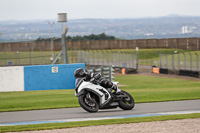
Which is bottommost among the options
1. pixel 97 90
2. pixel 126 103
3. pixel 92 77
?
pixel 126 103

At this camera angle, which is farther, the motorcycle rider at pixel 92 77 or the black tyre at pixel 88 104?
the motorcycle rider at pixel 92 77

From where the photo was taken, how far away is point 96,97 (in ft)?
39.4

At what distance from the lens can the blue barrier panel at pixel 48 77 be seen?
79.3 ft

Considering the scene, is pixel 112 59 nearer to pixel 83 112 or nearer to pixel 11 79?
pixel 11 79

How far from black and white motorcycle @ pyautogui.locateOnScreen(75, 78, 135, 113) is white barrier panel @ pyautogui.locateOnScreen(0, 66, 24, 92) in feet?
40.2

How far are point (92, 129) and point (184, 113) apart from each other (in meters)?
3.18

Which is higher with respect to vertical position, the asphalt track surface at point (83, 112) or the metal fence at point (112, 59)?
the metal fence at point (112, 59)

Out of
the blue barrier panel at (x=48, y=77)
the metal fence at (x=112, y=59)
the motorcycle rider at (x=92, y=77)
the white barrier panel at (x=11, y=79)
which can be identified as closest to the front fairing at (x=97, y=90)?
the motorcycle rider at (x=92, y=77)

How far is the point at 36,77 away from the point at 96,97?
12814 mm

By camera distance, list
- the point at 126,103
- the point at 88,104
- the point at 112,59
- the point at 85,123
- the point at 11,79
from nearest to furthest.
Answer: the point at 85,123, the point at 88,104, the point at 126,103, the point at 11,79, the point at 112,59

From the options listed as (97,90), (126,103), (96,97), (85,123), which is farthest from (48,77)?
(85,123)

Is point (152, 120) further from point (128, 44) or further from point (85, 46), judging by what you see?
point (85, 46)

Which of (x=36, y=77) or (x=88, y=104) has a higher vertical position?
(x=36, y=77)

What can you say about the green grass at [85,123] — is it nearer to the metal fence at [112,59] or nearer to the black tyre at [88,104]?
the black tyre at [88,104]
